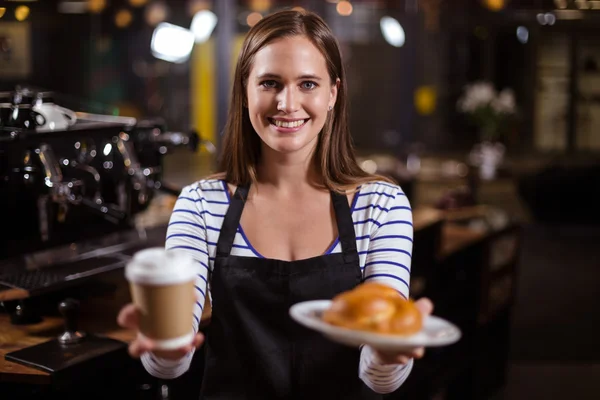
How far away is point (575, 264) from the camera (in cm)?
742

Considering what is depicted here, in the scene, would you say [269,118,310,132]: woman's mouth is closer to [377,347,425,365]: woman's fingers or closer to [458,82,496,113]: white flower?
[377,347,425,365]: woman's fingers

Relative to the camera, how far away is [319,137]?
1943 millimetres

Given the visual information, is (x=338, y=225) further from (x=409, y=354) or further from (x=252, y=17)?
(x=252, y=17)

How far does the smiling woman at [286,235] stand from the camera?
176 centimetres

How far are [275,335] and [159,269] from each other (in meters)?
0.61

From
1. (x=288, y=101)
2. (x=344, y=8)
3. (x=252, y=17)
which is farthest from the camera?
(x=344, y=8)

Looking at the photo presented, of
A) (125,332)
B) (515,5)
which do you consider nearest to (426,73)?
(515,5)

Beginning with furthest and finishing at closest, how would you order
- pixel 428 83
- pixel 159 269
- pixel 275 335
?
1. pixel 428 83
2. pixel 275 335
3. pixel 159 269

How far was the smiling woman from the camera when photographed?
5.77ft

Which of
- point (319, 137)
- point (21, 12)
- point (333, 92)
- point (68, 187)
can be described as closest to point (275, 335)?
point (319, 137)

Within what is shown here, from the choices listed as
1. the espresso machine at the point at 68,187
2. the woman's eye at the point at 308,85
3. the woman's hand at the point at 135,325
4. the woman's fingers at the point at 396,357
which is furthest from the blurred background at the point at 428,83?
the woman's hand at the point at 135,325

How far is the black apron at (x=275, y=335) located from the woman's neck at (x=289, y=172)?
17 centimetres

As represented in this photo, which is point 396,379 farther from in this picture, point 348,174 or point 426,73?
point 426,73

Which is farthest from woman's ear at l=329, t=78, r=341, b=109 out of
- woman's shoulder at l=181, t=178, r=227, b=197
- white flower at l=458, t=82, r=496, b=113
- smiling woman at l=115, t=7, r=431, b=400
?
white flower at l=458, t=82, r=496, b=113
